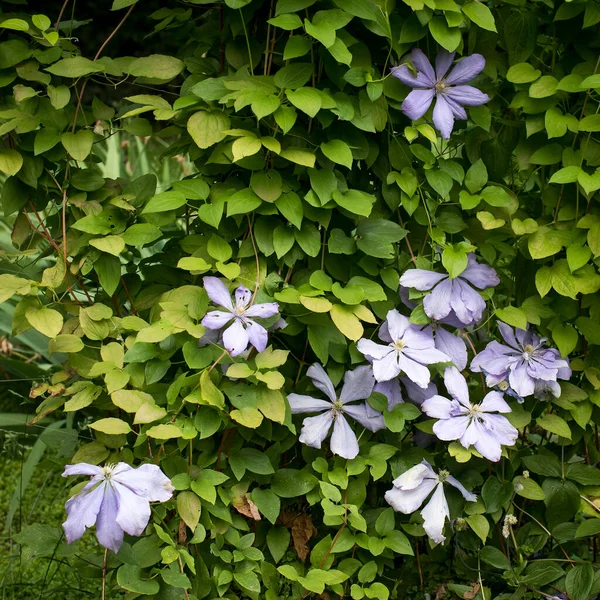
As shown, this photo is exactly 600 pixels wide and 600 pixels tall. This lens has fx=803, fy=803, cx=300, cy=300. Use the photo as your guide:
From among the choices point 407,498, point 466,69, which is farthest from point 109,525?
point 466,69

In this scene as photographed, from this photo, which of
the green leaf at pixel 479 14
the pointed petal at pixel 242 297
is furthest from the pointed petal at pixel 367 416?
the green leaf at pixel 479 14

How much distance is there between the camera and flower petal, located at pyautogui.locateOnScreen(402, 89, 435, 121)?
4.97 ft

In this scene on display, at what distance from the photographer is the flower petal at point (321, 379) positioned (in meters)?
1.56

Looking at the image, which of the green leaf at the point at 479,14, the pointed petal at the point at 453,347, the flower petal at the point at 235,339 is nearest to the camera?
the flower petal at the point at 235,339

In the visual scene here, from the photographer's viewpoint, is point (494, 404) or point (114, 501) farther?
point (494, 404)

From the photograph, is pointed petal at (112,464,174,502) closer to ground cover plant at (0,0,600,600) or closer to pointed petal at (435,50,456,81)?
ground cover plant at (0,0,600,600)

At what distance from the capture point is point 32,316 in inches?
56.7

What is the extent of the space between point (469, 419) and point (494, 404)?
6cm

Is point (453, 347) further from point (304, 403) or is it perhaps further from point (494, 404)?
point (304, 403)

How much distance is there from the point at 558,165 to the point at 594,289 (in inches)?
11.0

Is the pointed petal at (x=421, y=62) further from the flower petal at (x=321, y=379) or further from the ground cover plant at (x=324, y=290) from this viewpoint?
the flower petal at (x=321, y=379)

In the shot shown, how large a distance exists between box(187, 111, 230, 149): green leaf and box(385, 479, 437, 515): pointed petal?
742 mm

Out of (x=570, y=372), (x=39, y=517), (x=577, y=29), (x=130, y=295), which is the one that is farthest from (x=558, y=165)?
(x=39, y=517)

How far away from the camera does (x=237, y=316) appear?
1432 millimetres
